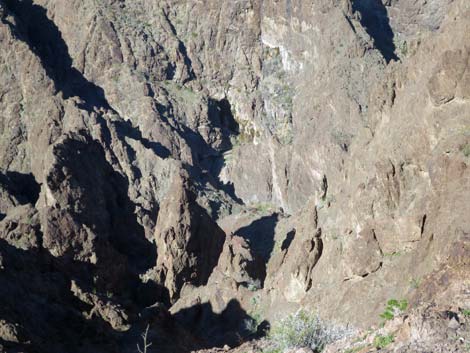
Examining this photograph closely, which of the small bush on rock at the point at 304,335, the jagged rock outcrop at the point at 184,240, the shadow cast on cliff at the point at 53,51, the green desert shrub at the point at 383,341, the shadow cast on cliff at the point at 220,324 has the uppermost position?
the shadow cast on cliff at the point at 53,51

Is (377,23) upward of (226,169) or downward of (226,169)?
upward

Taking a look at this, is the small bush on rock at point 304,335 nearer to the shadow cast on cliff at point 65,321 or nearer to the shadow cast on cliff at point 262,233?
the shadow cast on cliff at point 65,321

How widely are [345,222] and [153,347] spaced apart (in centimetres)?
1174

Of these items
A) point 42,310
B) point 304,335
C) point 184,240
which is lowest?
point 304,335

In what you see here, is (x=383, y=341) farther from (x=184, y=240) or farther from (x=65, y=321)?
(x=184, y=240)

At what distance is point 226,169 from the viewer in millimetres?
107688

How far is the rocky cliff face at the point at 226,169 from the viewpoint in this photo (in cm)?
3253

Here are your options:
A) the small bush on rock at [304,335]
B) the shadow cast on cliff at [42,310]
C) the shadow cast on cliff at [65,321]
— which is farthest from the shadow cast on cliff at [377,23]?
the small bush on rock at [304,335]

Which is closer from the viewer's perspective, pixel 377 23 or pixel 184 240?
pixel 184 240

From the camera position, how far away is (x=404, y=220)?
3331 cm

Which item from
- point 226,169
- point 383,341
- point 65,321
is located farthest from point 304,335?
point 226,169

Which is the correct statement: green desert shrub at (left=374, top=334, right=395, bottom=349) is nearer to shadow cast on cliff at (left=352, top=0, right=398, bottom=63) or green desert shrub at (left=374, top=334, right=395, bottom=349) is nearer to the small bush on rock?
the small bush on rock

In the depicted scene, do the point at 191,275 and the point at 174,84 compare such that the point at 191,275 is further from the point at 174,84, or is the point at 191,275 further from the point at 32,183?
the point at 174,84

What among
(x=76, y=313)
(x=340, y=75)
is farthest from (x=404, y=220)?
(x=340, y=75)
